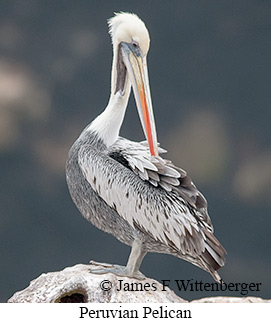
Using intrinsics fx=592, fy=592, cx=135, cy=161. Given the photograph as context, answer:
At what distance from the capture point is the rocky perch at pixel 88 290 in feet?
17.1

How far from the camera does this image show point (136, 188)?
5.46 m

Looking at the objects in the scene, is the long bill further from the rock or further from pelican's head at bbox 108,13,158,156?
the rock

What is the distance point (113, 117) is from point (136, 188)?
0.79 metres

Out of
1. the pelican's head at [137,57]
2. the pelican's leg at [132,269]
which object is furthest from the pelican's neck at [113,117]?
the pelican's leg at [132,269]

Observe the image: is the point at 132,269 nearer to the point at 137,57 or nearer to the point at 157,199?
the point at 157,199

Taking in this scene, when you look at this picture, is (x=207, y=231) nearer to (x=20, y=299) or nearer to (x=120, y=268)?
(x=120, y=268)

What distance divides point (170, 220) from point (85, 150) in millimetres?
1057

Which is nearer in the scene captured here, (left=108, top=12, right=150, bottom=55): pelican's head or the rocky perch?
the rocky perch

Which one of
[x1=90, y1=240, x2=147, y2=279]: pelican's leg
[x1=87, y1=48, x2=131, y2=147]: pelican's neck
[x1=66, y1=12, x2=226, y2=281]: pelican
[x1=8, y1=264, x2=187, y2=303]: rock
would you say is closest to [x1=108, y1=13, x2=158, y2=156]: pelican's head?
[x1=66, y1=12, x2=226, y2=281]: pelican

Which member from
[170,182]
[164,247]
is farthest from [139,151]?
[164,247]

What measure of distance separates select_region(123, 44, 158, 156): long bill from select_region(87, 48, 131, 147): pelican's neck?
17cm

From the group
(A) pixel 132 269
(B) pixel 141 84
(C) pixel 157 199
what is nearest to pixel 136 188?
(C) pixel 157 199

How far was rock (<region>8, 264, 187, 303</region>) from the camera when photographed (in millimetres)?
5207
